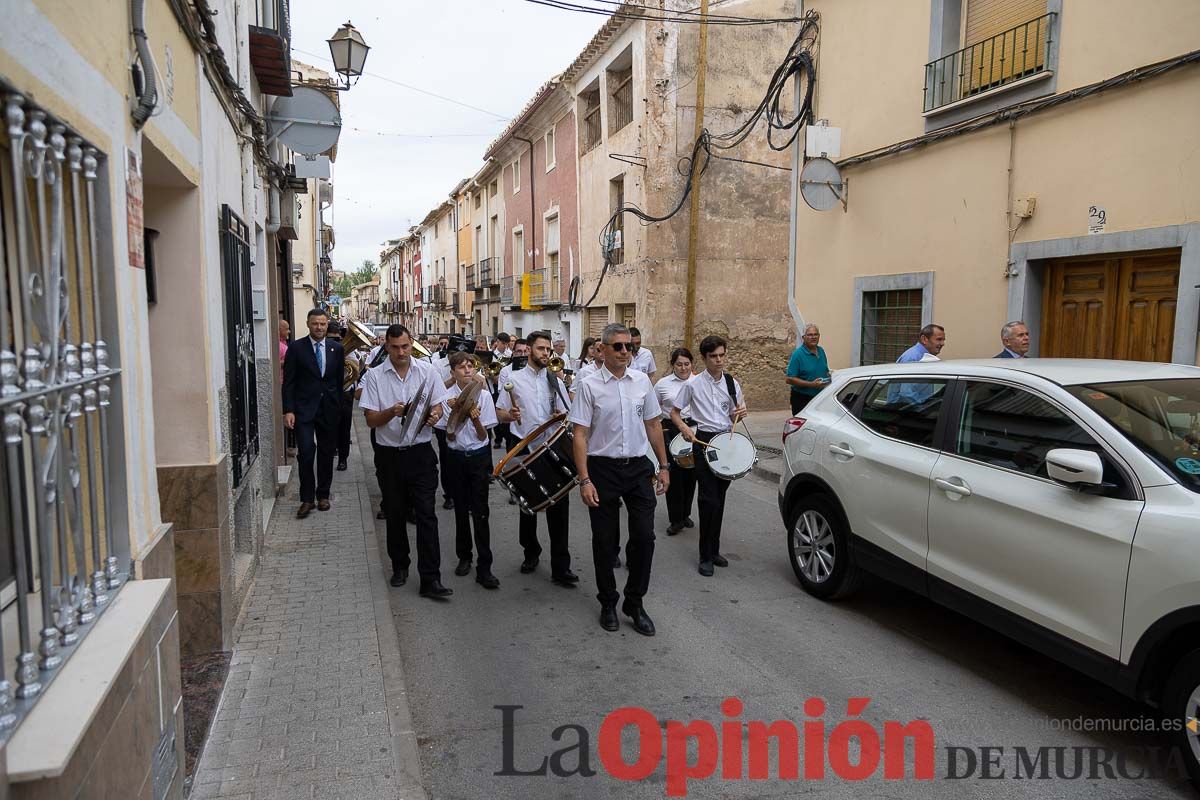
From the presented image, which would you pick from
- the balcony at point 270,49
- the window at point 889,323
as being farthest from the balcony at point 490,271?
the window at point 889,323

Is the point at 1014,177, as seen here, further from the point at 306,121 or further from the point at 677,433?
the point at 306,121

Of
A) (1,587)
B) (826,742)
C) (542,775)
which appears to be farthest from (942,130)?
(1,587)

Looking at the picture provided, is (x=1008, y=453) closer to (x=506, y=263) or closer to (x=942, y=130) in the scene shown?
(x=942, y=130)

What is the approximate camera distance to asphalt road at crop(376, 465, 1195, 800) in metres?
3.46

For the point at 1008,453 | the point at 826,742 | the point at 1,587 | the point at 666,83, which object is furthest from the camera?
the point at 666,83

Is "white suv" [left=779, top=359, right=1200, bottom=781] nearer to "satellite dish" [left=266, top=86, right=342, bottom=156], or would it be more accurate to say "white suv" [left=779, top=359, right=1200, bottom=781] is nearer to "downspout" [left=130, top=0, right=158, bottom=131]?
"downspout" [left=130, top=0, right=158, bottom=131]

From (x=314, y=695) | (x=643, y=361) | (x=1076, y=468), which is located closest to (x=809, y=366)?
(x=643, y=361)

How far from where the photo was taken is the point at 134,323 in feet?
10.1

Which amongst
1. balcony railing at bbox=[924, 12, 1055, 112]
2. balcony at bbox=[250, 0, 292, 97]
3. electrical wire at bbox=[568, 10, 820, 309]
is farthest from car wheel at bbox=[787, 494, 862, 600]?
electrical wire at bbox=[568, 10, 820, 309]

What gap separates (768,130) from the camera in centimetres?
1484

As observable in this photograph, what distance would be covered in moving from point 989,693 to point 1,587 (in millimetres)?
4320

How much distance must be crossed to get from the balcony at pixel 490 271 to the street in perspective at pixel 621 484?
2140 cm

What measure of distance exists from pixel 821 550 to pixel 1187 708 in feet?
8.56

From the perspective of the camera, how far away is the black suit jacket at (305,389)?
818cm
